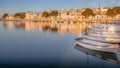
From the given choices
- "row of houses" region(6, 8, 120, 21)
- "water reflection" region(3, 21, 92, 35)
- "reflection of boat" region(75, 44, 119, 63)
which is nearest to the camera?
"reflection of boat" region(75, 44, 119, 63)

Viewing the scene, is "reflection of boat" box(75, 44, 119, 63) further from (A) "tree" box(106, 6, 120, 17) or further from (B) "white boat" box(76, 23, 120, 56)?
(A) "tree" box(106, 6, 120, 17)

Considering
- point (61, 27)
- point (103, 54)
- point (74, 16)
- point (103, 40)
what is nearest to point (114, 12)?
point (61, 27)

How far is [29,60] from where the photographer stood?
18.9m

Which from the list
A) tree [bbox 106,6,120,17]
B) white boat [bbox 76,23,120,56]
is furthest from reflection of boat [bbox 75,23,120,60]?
tree [bbox 106,6,120,17]

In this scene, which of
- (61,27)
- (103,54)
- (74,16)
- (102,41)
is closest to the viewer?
(103,54)

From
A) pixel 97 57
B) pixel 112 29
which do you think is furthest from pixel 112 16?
pixel 97 57

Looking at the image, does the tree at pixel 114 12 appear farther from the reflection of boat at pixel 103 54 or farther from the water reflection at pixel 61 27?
the reflection of boat at pixel 103 54

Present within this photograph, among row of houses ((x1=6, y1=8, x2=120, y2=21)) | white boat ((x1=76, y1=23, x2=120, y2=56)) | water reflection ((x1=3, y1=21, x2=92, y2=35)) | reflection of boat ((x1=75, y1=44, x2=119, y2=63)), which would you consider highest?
row of houses ((x1=6, y1=8, x2=120, y2=21))

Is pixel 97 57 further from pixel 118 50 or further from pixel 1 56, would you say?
pixel 1 56

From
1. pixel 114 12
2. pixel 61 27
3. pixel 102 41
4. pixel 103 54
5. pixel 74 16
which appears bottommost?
pixel 103 54

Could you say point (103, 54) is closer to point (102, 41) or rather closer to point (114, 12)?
point (102, 41)

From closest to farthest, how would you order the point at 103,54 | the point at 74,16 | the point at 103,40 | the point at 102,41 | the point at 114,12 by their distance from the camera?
1. the point at 103,54
2. the point at 102,41
3. the point at 103,40
4. the point at 114,12
5. the point at 74,16

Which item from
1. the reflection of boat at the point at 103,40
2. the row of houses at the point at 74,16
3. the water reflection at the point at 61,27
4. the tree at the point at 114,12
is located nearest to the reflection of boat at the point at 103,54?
the reflection of boat at the point at 103,40

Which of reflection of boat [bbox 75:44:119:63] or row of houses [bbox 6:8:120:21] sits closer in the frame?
reflection of boat [bbox 75:44:119:63]
